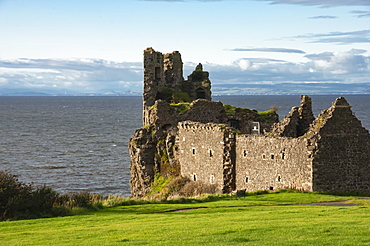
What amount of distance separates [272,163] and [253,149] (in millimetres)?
1769

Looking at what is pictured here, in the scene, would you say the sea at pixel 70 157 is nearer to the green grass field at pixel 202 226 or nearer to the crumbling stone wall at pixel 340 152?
the crumbling stone wall at pixel 340 152

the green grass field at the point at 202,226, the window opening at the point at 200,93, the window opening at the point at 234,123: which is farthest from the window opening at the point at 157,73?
the green grass field at the point at 202,226

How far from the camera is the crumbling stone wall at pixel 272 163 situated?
122ft

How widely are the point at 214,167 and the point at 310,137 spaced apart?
860 cm

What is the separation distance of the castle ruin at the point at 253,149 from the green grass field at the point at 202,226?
5946 millimetres

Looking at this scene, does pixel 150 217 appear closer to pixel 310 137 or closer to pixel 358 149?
pixel 310 137

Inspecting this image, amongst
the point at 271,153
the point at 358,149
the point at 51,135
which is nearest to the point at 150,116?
the point at 271,153

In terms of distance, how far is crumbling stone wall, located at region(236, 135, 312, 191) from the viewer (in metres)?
37.1

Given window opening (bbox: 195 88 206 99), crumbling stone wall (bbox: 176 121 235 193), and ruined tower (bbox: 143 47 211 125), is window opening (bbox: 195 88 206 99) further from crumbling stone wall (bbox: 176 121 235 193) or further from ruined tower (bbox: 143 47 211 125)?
crumbling stone wall (bbox: 176 121 235 193)

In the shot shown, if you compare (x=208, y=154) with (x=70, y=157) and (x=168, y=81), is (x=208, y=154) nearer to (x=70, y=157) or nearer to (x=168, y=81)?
(x=168, y=81)

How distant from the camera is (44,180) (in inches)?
2965

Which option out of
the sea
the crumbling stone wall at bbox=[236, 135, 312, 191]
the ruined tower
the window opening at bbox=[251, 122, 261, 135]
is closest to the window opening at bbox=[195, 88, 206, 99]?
the ruined tower

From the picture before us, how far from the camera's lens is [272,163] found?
38.7 metres

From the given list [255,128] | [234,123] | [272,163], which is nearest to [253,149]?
[272,163]
